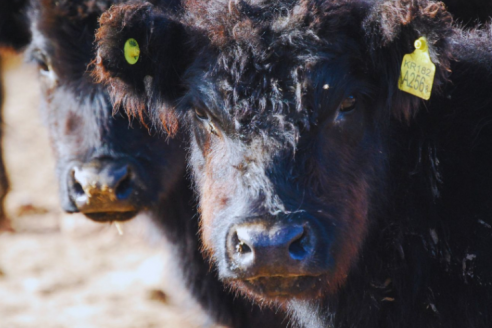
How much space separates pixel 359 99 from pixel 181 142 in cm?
189

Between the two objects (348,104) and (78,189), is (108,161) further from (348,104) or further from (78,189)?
(348,104)

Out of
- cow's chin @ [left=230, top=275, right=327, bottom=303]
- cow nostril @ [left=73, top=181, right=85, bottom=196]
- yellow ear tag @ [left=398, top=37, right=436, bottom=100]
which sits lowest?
cow nostril @ [left=73, top=181, right=85, bottom=196]

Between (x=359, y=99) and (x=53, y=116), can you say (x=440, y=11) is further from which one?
(x=53, y=116)

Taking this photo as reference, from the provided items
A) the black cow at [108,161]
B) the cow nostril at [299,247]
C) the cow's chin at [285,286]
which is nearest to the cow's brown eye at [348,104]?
the cow nostril at [299,247]

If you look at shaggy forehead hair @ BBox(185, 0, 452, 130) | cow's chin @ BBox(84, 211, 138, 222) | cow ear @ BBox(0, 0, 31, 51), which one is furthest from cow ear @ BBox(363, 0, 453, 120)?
cow ear @ BBox(0, 0, 31, 51)

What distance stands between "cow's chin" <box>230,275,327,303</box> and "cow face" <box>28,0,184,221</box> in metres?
1.77

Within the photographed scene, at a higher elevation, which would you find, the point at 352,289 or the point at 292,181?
the point at 292,181

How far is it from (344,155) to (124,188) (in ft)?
6.50

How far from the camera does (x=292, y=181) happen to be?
3494mm

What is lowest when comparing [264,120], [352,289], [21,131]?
[21,131]

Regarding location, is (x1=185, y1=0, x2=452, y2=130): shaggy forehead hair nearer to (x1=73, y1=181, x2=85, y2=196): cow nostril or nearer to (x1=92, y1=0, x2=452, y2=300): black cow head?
(x1=92, y1=0, x2=452, y2=300): black cow head

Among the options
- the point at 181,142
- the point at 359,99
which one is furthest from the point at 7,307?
the point at 359,99

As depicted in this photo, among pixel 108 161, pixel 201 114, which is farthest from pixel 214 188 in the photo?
pixel 108 161

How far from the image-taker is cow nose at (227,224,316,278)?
3229 mm
